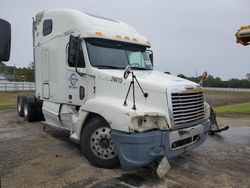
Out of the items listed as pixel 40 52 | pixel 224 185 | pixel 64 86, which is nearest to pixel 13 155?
pixel 64 86

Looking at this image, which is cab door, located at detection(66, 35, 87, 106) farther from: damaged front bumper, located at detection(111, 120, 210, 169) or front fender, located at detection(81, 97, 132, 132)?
damaged front bumper, located at detection(111, 120, 210, 169)

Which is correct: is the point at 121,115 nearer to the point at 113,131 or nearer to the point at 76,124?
the point at 113,131

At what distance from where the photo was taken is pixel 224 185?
5.36 metres

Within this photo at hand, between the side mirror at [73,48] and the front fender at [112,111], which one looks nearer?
the front fender at [112,111]

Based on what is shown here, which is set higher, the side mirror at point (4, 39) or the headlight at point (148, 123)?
the side mirror at point (4, 39)

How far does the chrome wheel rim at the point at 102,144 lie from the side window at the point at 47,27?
3.76m

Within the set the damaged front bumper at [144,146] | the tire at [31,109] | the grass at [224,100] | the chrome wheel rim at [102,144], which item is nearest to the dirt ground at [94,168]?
the chrome wheel rim at [102,144]

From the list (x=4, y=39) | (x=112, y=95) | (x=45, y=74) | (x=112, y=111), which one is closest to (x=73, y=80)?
(x=112, y=95)

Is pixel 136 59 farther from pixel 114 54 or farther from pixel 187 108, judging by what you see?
pixel 187 108

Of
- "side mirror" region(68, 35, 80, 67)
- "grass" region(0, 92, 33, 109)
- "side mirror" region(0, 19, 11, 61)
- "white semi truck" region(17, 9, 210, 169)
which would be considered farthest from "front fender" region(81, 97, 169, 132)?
"grass" region(0, 92, 33, 109)

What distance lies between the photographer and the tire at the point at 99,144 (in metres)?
5.95

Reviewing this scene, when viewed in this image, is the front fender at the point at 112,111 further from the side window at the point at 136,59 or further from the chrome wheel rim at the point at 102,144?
the side window at the point at 136,59

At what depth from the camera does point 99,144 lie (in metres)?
6.10

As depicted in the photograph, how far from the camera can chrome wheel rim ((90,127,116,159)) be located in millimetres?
5934
